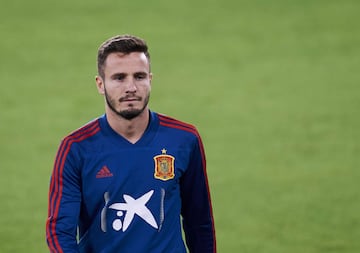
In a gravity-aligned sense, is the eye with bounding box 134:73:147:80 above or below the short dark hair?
below

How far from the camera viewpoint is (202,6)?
12.5 m

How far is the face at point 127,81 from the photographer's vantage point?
446 centimetres

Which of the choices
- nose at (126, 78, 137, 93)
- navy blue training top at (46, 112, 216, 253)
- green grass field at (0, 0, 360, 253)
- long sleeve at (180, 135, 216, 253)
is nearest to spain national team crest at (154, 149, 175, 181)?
navy blue training top at (46, 112, 216, 253)

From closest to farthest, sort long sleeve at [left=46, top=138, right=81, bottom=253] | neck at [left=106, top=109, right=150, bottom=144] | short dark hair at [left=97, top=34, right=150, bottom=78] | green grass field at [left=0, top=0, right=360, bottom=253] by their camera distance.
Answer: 1. long sleeve at [left=46, top=138, right=81, bottom=253]
2. short dark hair at [left=97, top=34, right=150, bottom=78]
3. neck at [left=106, top=109, right=150, bottom=144]
4. green grass field at [left=0, top=0, right=360, bottom=253]

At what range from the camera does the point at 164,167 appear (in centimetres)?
455

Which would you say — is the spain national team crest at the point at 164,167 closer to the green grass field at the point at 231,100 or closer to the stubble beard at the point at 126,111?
the stubble beard at the point at 126,111

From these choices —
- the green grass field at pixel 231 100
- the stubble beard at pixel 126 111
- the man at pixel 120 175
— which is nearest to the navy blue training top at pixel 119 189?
→ the man at pixel 120 175

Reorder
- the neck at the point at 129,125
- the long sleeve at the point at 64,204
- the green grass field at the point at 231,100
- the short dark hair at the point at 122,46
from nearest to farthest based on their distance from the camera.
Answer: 1. the long sleeve at the point at 64,204
2. the short dark hair at the point at 122,46
3. the neck at the point at 129,125
4. the green grass field at the point at 231,100

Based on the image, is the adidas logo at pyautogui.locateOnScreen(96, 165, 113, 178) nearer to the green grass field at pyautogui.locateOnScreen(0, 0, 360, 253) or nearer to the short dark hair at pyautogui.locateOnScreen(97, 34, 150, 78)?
the short dark hair at pyautogui.locateOnScreen(97, 34, 150, 78)

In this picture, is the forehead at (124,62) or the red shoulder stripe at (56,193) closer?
the red shoulder stripe at (56,193)

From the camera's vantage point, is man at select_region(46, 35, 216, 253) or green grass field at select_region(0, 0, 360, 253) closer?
man at select_region(46, 35, 216, 253)

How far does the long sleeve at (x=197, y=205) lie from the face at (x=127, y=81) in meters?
0.36

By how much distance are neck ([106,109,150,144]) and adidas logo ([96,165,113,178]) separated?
18 cm

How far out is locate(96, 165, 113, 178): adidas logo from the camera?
4.48 metres
